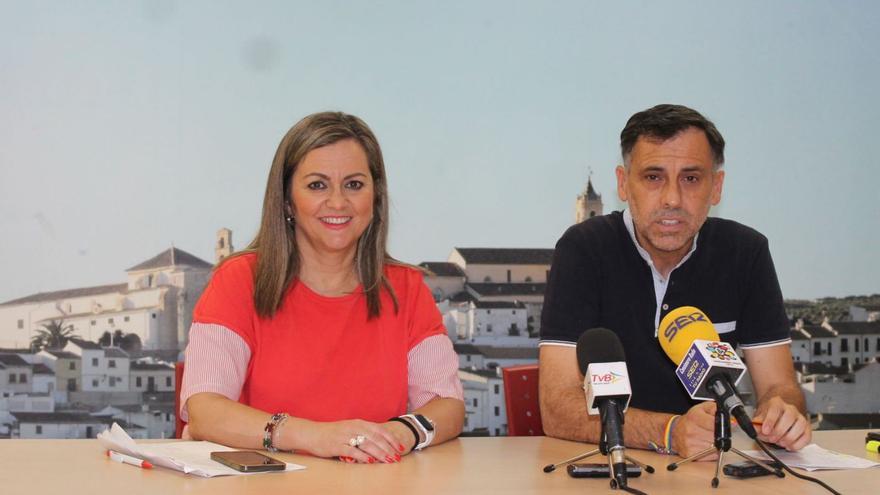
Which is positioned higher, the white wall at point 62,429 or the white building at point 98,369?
the white building at point 98,369

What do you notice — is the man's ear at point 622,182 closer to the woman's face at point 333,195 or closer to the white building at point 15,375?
the woman's face at point 333,195

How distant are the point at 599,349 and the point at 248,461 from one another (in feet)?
2.47

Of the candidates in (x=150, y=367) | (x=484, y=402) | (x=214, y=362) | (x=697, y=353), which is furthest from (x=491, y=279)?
(x=697, y=353)

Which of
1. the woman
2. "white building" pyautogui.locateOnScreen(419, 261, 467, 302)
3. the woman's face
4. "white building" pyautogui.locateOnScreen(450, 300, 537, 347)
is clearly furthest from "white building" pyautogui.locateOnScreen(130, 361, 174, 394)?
the woman's face

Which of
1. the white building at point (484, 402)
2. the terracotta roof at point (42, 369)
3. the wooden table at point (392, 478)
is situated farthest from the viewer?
the white building at point (484, 402)

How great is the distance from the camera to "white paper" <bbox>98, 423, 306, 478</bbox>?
6.21 ft

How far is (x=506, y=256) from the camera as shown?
194 inches

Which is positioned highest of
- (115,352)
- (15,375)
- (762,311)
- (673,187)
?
(673,187)

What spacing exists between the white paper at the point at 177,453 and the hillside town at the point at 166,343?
257 cm

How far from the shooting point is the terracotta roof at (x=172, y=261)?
461 centimetres

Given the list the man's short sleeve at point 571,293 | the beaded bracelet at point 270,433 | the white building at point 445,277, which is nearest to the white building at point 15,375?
the white building at point 445,277

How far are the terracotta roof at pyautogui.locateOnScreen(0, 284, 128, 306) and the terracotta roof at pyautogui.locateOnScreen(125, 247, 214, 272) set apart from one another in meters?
0.11

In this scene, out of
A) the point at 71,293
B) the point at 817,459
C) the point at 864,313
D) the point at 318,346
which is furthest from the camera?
the point at 864,313

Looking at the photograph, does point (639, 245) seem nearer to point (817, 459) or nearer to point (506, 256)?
point (817, 459)
